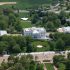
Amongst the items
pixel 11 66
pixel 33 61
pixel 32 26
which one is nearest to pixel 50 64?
pixel 33 61

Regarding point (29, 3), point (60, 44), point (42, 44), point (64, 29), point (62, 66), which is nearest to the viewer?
point (62, 66)

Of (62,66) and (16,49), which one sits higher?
(16,49)

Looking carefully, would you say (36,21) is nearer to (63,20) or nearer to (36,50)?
(63,20)

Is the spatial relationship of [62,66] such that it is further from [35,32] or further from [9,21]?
[9,21]

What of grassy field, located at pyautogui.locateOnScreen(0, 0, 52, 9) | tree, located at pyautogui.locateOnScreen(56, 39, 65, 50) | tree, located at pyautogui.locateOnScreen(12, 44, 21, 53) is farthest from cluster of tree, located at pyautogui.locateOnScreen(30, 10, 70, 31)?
tree, located at pyautogui.locateOnScreen(12, 44, 21, 53)

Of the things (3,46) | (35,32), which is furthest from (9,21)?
(3,46)

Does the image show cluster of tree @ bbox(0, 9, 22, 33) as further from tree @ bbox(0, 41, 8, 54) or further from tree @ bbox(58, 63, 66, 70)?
tree @ bbox(58, 63, 66, 70)

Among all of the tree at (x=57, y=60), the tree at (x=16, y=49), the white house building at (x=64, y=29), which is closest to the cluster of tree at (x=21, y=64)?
the tree at (x=57, y=60)

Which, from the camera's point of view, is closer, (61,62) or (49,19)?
(61,62)
